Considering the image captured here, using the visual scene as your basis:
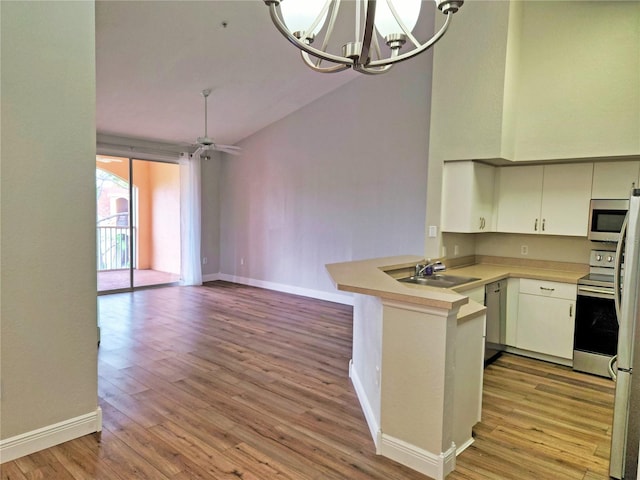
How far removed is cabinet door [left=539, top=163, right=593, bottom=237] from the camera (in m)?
3.88

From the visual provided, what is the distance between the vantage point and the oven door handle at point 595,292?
348 centimetres

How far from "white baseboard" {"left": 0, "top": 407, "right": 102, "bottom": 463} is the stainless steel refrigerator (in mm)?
3021

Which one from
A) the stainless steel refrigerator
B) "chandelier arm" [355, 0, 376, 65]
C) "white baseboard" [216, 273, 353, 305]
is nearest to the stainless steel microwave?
the stainless steel refrigerator

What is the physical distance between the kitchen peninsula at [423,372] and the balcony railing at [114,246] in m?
6.15

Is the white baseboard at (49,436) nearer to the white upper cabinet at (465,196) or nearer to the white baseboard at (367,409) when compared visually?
the white baseboard at (367,409)

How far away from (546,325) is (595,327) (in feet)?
1.27

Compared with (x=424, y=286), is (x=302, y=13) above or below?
above

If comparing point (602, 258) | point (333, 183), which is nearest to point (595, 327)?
point (602, 258)

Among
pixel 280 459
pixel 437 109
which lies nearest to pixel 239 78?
pixel 437 109

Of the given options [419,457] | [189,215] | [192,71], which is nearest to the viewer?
[419,457]

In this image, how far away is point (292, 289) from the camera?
7.07 metres

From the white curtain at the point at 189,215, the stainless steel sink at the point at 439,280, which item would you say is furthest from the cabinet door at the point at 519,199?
the white curtain at the point at 189,215

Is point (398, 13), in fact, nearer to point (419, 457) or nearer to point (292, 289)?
point (419, 457)

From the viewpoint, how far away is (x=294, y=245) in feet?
22.9
